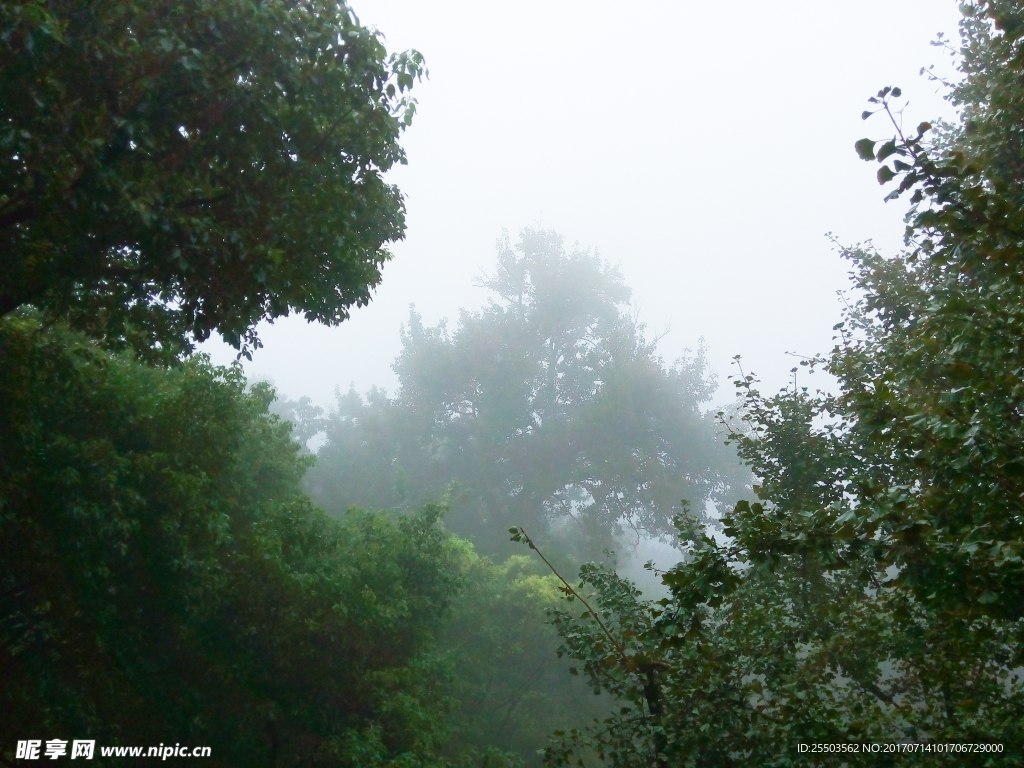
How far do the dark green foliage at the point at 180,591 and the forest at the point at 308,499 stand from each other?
43mm

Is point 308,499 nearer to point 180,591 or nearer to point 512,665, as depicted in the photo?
point 180,591

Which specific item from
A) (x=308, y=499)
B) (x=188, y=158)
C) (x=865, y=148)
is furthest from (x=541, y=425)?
(x=865, y=148)

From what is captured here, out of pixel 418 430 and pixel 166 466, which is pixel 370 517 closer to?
pixel 166 466

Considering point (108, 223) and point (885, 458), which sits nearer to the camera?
point (108, 223)

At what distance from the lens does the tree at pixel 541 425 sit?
27391mm

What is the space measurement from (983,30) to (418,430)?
24388 millimetres

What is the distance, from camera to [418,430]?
1184 inches

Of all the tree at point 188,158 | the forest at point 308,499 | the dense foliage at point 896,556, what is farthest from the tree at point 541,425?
the tree at point 188,158

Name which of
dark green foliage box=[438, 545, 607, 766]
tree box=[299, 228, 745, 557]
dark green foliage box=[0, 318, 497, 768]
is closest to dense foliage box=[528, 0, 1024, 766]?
dark green foliage box=[0, 318, 497, 768]

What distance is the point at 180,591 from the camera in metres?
8.85

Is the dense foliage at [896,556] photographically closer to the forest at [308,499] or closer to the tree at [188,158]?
the forest at [308,499]

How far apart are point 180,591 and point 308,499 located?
3667 millimetres

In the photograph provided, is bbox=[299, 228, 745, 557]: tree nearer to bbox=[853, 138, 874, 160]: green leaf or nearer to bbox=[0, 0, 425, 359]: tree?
bbox=[0, 0, 425, 359]: tree

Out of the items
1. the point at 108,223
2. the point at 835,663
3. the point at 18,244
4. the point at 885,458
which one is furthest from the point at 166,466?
the point at 885,458
